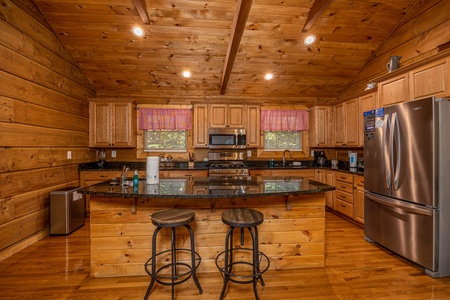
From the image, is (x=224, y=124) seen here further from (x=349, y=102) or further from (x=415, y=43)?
(x=415, y=43)

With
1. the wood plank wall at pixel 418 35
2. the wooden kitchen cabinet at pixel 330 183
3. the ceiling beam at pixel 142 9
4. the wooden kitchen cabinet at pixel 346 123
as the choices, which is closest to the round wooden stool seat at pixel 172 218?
the ceiling beam at pixel 142 9

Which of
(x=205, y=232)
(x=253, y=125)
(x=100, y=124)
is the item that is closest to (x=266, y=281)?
(x=205, y=232)

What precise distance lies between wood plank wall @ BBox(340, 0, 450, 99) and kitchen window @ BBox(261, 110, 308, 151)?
170 cm

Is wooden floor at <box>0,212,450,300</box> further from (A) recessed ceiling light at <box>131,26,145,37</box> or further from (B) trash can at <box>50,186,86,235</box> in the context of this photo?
(A) recessed ceiling light at <box>131,26,145,37</box>

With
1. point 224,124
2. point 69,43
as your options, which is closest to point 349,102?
point 224,124

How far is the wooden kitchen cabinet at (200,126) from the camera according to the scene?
4.95m

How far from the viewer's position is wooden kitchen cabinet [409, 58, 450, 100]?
8.29ft

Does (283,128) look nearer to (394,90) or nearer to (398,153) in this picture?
(394,90)

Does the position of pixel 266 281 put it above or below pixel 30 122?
below

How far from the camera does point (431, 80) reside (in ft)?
8.75

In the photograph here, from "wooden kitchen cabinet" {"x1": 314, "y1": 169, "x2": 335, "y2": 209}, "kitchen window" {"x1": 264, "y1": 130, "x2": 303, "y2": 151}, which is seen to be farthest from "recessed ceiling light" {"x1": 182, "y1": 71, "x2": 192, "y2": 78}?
"wooden kitchen cabinet" {"x1": 314, "y1": 169, "x2": 335, "y2": 209}

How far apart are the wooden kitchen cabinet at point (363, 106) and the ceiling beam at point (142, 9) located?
151 inches

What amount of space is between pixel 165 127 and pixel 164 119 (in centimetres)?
18

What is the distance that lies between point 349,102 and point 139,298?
4676mm
